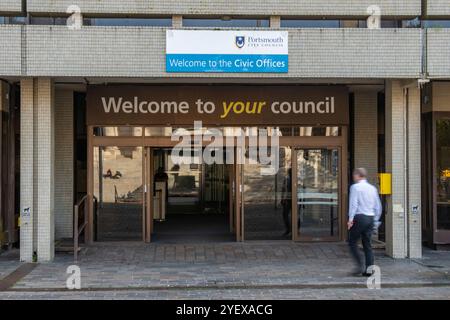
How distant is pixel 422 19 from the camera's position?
11.2 m

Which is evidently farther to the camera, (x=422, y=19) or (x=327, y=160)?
(x=327, y=160)

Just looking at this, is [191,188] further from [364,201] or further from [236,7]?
[364,201]

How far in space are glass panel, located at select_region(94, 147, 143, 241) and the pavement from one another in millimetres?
285

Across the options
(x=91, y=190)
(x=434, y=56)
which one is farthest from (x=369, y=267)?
(x=91, y=190)

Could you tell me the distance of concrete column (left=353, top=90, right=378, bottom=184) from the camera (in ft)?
44.9

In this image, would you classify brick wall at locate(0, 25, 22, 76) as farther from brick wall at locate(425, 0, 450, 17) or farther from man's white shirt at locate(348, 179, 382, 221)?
brick wall at locate(425, 0, 450, 17)

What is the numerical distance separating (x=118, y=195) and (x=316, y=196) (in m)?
4.18

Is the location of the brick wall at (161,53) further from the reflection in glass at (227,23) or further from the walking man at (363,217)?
the walking man at (363,217)

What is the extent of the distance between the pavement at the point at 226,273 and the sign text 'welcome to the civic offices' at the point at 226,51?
3416 mm

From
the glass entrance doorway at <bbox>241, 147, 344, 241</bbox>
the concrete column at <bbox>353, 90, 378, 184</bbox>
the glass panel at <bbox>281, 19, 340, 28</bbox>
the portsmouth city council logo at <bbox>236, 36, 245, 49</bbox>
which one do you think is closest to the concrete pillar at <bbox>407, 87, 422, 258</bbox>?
the glass entrance doorway at <bbox>241, 147, 344, 241</bbox>

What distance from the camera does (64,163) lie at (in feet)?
44.7

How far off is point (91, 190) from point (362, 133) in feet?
19.8
